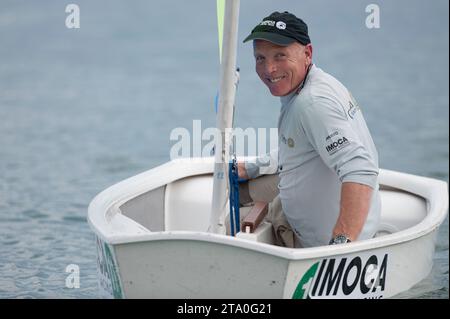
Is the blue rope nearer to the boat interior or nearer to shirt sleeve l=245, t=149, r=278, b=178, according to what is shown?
the boat interior

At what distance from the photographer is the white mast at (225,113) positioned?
4148 mm

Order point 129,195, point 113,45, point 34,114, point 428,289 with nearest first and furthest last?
point 129,195 → point 428,289 → point 34,114 → point 113,45

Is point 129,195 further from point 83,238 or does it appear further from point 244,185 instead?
point 83,238

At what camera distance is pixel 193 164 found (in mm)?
5504

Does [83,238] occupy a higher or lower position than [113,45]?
lower

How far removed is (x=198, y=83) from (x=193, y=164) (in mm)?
8367

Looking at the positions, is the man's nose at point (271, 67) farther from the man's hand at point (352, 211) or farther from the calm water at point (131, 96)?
the calm water at point (131, 96)

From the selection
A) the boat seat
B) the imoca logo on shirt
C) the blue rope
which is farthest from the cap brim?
the imoca logo on shirt

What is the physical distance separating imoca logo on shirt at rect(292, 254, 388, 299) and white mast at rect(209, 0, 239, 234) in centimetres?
65

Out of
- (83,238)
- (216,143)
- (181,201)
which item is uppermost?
(216,143)

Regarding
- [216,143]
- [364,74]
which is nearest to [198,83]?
[364,74]

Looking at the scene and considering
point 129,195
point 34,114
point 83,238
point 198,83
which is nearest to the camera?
point 129,195

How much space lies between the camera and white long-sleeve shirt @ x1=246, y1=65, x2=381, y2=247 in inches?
159
